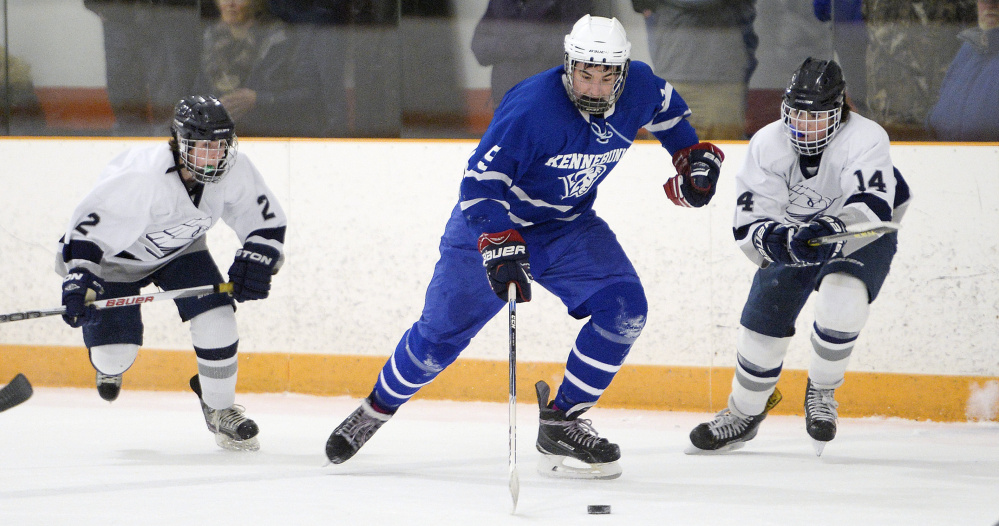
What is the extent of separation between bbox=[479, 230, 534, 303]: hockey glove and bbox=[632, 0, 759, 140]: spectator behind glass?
1.62 metres

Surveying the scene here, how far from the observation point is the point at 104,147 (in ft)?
13.1

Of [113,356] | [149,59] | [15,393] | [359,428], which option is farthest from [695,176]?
[149,59]

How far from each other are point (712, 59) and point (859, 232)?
Answer: 1.43 metres

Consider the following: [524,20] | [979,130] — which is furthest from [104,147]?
[979,130]

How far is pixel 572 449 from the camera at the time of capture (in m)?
2.58

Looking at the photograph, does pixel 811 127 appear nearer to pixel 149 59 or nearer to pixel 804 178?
pixel 804 178

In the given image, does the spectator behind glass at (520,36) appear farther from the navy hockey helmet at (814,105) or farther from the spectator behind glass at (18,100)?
the spectator behind glass at (18,100)

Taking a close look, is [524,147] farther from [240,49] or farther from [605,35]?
[240,49]

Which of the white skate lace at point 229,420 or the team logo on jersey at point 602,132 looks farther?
the white skate lace at point 229,420

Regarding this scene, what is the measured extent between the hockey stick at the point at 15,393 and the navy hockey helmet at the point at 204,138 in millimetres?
715

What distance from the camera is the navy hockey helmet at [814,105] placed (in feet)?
8.74

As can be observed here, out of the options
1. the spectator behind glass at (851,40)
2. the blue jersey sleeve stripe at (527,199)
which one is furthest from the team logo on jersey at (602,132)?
the spectator behind glass at (851,40)

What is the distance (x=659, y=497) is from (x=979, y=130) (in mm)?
2005

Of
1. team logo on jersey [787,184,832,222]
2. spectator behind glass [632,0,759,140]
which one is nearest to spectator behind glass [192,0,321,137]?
spectator behind glass [632,0,759,140]
